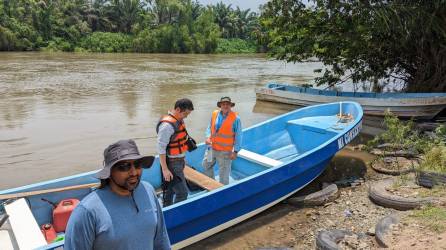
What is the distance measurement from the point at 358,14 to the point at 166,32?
45655mm

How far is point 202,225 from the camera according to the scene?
16.8ft

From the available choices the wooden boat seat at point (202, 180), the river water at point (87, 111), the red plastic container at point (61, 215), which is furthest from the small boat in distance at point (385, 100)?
the red plastic container at point (61, 215)

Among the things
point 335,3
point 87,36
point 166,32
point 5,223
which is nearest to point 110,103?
point 335,3

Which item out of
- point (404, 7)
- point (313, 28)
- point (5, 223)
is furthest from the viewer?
point (313, 28)

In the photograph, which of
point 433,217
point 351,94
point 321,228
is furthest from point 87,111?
point 433,217

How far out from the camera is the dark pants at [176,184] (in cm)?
465

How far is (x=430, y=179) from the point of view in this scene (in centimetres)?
604

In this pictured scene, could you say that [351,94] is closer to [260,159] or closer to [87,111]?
[260,159]

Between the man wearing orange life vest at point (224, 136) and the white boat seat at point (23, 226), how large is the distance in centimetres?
239

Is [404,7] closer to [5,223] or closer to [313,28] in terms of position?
[313,28]

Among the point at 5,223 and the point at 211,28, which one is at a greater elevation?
the point at 211,28

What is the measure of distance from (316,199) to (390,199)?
3.41ft

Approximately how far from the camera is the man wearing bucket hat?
191 cm

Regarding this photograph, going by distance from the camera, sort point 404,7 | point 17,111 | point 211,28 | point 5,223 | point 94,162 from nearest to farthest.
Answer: point 5,223
point 94,162
point 404,7
point 17,111
point 211,28
